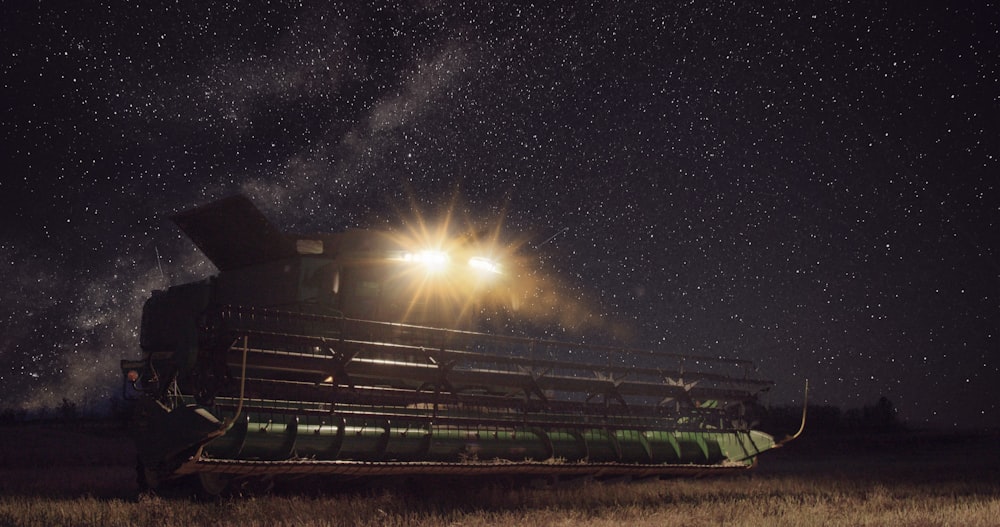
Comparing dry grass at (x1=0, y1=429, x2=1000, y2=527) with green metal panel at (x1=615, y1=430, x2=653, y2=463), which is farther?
green metal panel at (x1=615, y1=430, x2=653, y2=463)

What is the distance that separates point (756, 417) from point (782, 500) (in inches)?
104

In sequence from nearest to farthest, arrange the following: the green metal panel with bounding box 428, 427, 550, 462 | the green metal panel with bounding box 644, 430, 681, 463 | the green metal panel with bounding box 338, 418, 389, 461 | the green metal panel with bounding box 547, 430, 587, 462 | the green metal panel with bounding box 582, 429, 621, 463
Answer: the green metal panel with bounding box 338, 418, 389, 461 < the green metal panel with bounding box 428, 427, 550, 462 < the green metal panel with bounding box 547, 430, 587, 462 < the green metal panel with bounding box 582, 429, 621, 463 < the green metal panel with bounding box 644, 430, 681, 463

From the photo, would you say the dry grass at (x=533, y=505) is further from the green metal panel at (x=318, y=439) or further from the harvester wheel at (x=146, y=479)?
the green metal panel at (x=318, y=439)

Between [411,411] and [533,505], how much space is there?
184cm

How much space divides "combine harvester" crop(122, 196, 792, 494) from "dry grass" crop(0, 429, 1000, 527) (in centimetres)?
34

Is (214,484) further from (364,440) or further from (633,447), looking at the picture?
(633,447)

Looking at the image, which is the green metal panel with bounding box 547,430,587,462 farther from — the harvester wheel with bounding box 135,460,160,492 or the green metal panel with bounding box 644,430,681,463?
the harvester wheel with bounding box 135,460,160,492

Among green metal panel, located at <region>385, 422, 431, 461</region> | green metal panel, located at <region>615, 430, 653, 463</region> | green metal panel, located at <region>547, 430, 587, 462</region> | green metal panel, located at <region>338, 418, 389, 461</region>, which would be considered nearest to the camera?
green metal panel, located at <region>338, 418, 389, 461</region>

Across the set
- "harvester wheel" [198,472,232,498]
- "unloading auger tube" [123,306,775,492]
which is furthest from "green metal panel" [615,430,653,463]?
"harvester wheel" [198,472,232,498]

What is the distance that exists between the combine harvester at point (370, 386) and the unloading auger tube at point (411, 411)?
2 cm

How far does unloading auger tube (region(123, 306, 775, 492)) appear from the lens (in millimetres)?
8727

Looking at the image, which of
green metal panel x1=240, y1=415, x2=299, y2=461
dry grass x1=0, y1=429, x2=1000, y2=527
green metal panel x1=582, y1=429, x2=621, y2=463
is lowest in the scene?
dry grass x1=0, y1=429, x2=1000, y2=527

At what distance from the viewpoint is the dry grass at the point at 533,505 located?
27.0 ft

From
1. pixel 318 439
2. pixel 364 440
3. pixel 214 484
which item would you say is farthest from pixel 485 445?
pixel 214 484
